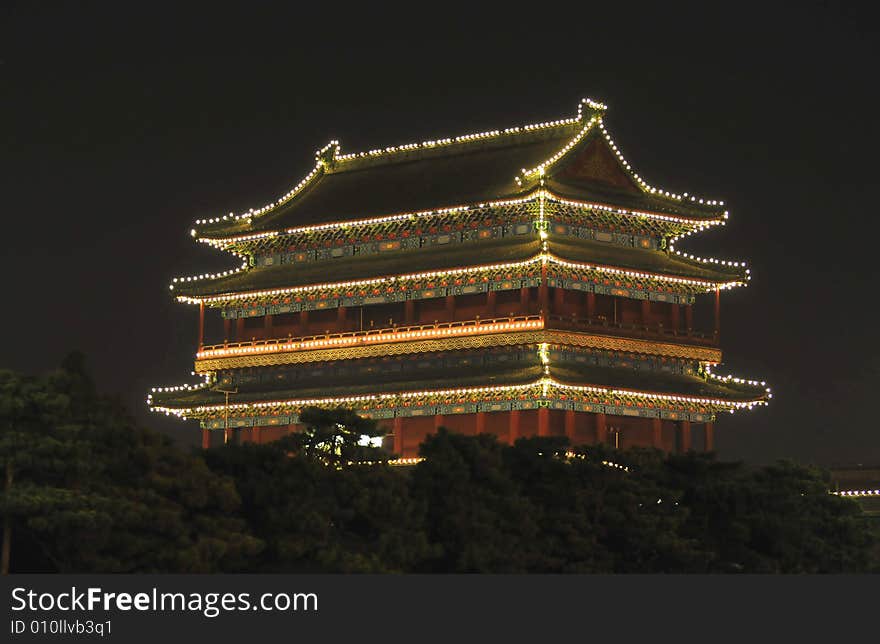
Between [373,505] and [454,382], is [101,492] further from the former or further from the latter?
[454,382]

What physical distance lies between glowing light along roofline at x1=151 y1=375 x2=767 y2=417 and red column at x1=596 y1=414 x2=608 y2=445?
115cm

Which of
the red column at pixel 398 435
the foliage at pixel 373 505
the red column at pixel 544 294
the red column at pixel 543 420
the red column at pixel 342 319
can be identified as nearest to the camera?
the foliage at pixel 373 505

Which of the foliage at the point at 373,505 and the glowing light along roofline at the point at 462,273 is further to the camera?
the glowing light along roofline at the point at 462,273

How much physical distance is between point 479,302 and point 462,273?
67.0 inches

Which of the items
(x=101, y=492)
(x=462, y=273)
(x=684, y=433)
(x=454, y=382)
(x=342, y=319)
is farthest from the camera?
(x=342, y=319)

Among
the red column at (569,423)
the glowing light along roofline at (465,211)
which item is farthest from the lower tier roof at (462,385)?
the glowing light along roofline at (465,211)

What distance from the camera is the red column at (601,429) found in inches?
3937

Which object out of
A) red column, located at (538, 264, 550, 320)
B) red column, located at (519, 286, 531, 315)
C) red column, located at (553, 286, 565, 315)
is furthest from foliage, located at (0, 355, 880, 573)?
red column, located at (519, 286, 531, 315)

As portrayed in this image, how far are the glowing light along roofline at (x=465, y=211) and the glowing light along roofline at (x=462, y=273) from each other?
9.20ft

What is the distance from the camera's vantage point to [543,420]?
98.7 metres

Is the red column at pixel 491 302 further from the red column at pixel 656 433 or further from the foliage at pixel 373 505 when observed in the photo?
the foliage at pixel 373 505

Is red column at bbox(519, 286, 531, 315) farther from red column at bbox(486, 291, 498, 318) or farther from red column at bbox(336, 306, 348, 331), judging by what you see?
red column at bbox(336, 306, 348, 331)

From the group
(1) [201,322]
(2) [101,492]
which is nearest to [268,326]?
(1) [201,322]

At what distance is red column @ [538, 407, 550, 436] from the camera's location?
98438mm
